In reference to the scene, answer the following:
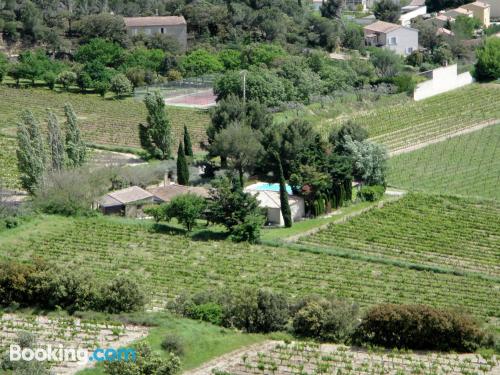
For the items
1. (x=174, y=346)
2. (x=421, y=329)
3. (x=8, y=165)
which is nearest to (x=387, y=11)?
(x=8, y=165)

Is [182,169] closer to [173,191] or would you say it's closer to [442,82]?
[173,191]

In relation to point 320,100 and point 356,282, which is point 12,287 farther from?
point 320,100

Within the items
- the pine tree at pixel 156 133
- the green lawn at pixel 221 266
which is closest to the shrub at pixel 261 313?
the green lawn at pixel 221 266

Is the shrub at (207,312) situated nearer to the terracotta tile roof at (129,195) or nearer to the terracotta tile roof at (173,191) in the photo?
the terracotta tile roof at (173,191)

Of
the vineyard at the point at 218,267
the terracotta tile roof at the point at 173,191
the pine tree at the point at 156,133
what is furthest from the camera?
the pine tree at the point at 156,133

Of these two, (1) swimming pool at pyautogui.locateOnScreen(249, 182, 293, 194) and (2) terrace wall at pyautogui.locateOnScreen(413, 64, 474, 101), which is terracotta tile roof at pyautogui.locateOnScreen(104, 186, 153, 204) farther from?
(2) terrace wall at pyautogui.locateOnScreen(413, 64, 474, 101)
